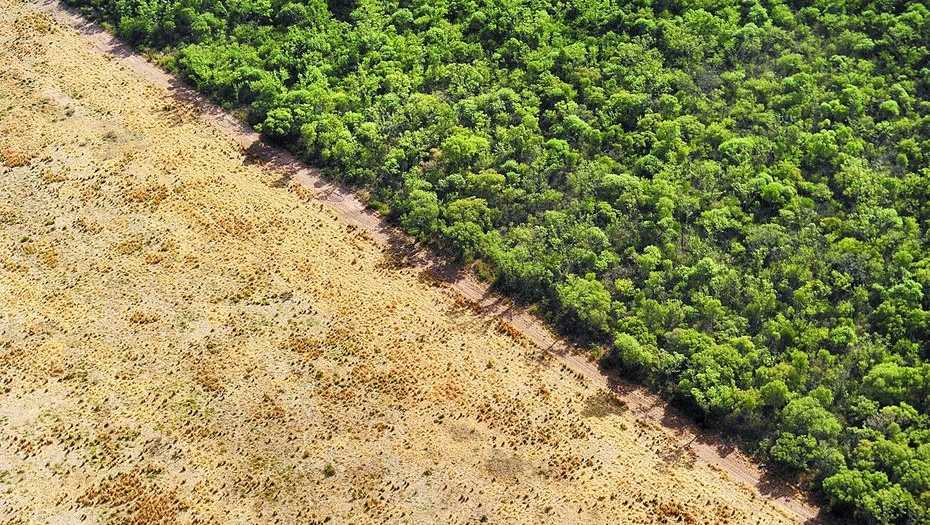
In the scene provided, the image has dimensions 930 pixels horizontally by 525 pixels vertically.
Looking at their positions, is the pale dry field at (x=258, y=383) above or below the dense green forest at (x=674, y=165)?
below

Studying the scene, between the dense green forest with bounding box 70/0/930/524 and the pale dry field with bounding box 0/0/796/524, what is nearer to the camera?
the pale dry field with bounding box 0/0/796/524

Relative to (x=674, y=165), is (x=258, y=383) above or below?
below

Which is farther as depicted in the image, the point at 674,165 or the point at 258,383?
the point at 674,165

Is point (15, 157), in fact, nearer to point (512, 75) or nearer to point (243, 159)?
point (243, 159)

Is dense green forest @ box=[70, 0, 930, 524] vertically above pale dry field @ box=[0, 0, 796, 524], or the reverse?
dense green forest @ box=[70, 0, 930, 524]

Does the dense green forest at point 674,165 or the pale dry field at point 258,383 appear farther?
the dense green forest at point 674,165
